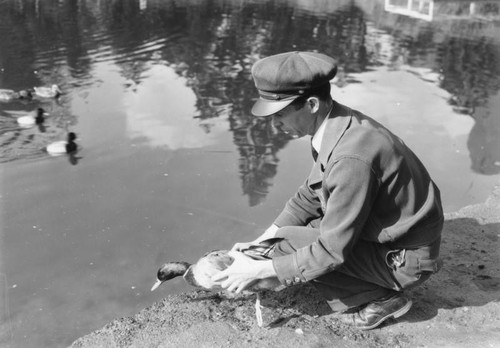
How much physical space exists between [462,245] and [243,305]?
6.88ft

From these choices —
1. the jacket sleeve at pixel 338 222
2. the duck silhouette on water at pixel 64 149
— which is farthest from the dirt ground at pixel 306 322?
the duck silhouette on water at pixel 64 149

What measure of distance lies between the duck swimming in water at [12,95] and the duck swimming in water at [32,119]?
759 millimetres

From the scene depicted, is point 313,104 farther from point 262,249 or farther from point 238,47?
point 238,47

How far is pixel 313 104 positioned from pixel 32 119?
6.05m

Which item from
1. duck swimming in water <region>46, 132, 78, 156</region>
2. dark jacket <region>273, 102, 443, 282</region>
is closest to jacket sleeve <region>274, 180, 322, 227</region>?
dark jacket <region>273, 102, 443, 282</region>

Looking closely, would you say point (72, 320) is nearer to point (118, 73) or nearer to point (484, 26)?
point (118, 73)

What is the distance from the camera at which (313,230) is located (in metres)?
3.55

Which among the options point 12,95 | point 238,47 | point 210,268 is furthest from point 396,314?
point 238,47

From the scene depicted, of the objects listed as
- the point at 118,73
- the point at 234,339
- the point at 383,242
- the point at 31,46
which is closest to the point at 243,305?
the point at 234,339

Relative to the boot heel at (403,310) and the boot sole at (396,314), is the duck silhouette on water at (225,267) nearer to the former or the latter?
the boot sole at (396,314)

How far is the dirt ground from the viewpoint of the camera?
12.0 ft

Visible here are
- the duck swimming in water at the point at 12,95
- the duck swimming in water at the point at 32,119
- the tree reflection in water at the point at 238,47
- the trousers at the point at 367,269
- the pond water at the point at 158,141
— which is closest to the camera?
the trousers at the point at 367,269

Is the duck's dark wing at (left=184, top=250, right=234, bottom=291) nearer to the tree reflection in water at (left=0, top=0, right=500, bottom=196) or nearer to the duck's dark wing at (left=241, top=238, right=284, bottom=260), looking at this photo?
the duck's dark wing at (left=241, top=238, right=284, bottom=260)

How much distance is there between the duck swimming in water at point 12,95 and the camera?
8.91 metres
